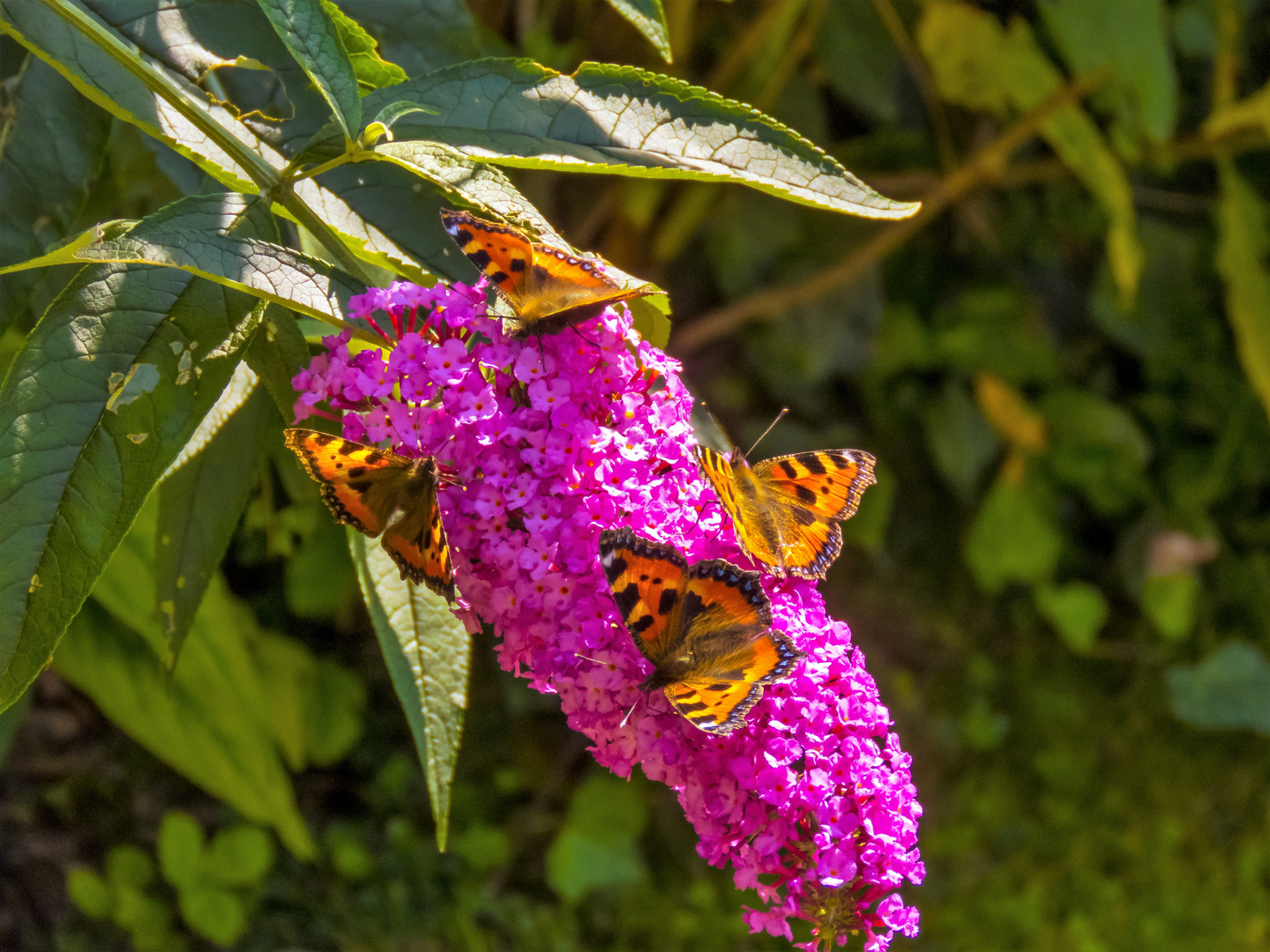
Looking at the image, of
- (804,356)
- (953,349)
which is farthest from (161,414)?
(953,349)

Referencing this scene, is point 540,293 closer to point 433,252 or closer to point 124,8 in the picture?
point 433,252

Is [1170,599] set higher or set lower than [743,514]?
lower

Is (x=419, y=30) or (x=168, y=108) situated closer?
(x=168, y=108)

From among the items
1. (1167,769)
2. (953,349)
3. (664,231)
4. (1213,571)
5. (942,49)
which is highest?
(942,49)

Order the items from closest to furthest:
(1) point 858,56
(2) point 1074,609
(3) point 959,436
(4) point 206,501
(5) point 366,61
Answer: (5) point 366,61 → (4) point 206,501 → (1) point 858,56 → (3) point 959,436 → (2) point 1074,609

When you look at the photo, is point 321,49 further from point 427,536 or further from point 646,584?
point 646,584

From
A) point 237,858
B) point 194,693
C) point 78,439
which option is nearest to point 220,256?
point 78,439

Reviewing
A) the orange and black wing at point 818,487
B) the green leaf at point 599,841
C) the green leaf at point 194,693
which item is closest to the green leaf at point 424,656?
the orange and black wing at point 818,487
